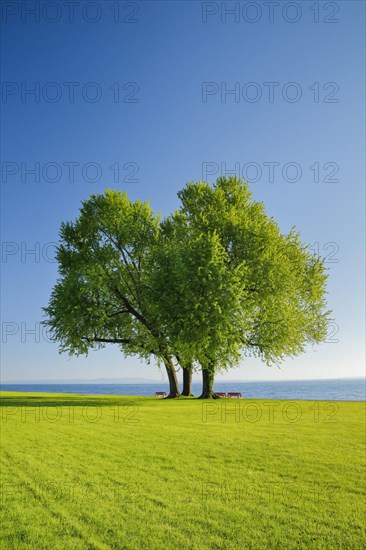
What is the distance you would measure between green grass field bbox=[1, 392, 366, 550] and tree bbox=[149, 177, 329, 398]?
1360cm

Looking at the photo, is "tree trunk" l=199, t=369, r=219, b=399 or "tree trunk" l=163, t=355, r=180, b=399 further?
"tree trunk" l=163, t=355, r=180, b=399

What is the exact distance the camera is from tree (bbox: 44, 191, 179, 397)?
34938 millimetres

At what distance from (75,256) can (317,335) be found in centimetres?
2177

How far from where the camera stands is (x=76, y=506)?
26.3ft

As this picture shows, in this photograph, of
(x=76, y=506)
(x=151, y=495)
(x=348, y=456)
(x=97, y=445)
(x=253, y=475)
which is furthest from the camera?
(x=97, y=445)

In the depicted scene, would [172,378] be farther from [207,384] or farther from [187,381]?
[207,384]

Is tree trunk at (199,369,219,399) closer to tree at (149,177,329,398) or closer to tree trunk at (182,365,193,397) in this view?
tree at (149,177,329,398)

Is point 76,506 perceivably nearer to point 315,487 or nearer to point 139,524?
point 139,524

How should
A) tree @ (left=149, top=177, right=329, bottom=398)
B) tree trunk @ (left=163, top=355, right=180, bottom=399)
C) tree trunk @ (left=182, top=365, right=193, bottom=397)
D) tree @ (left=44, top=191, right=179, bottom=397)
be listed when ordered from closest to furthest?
tree @ (left=149, top=177, right=329, bottom=398) → tree @ (left=44, top=191, right=179, bottom=397) → tree trunk @ (left=163, top=355, right=180, bottom=399) → tree trunk @ (left=182, top=365, right=193, bottom=397)

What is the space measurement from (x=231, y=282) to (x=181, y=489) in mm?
22053

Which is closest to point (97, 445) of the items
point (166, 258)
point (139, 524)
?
point (139, 524)

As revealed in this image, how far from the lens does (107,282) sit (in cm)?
3569

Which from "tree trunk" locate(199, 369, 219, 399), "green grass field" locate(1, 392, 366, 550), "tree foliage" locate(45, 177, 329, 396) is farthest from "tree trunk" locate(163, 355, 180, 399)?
"green grass field" locate(1, 392, 366, 550)

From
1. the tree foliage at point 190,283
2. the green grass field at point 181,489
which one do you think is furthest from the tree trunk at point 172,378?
the green grass field at point 181,489
